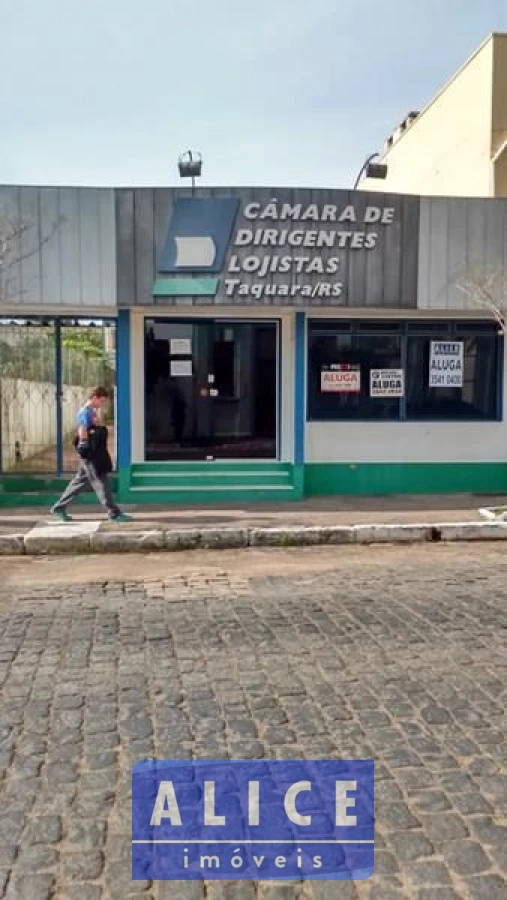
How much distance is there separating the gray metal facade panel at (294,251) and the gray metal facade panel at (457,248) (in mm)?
167

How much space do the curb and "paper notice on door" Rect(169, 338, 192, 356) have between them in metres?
3.32

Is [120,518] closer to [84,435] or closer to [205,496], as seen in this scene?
[84,435]

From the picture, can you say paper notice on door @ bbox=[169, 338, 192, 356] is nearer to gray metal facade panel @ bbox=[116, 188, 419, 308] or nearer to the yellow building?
gray metal facade panel @ bbox=[116, 188, 419, 308]

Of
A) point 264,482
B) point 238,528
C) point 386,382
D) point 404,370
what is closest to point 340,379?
point 386,382

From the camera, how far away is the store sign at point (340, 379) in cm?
1193

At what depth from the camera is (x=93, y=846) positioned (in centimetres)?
314

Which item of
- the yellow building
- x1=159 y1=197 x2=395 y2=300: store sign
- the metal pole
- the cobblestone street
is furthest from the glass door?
the yellow building

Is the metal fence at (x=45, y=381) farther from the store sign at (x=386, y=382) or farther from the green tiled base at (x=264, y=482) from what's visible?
the store sign at (x=386, y=382)

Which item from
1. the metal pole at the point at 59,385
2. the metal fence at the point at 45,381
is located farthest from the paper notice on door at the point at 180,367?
the metal pole at the point at 59,385

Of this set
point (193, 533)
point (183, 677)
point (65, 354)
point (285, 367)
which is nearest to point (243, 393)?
point (285, 367)

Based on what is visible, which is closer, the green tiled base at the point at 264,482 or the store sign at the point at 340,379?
the green tiled base at the point at 264,482

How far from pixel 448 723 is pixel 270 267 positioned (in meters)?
7.74

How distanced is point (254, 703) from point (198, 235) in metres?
7.60

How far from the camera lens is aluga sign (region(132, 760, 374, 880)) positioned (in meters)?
3.05
